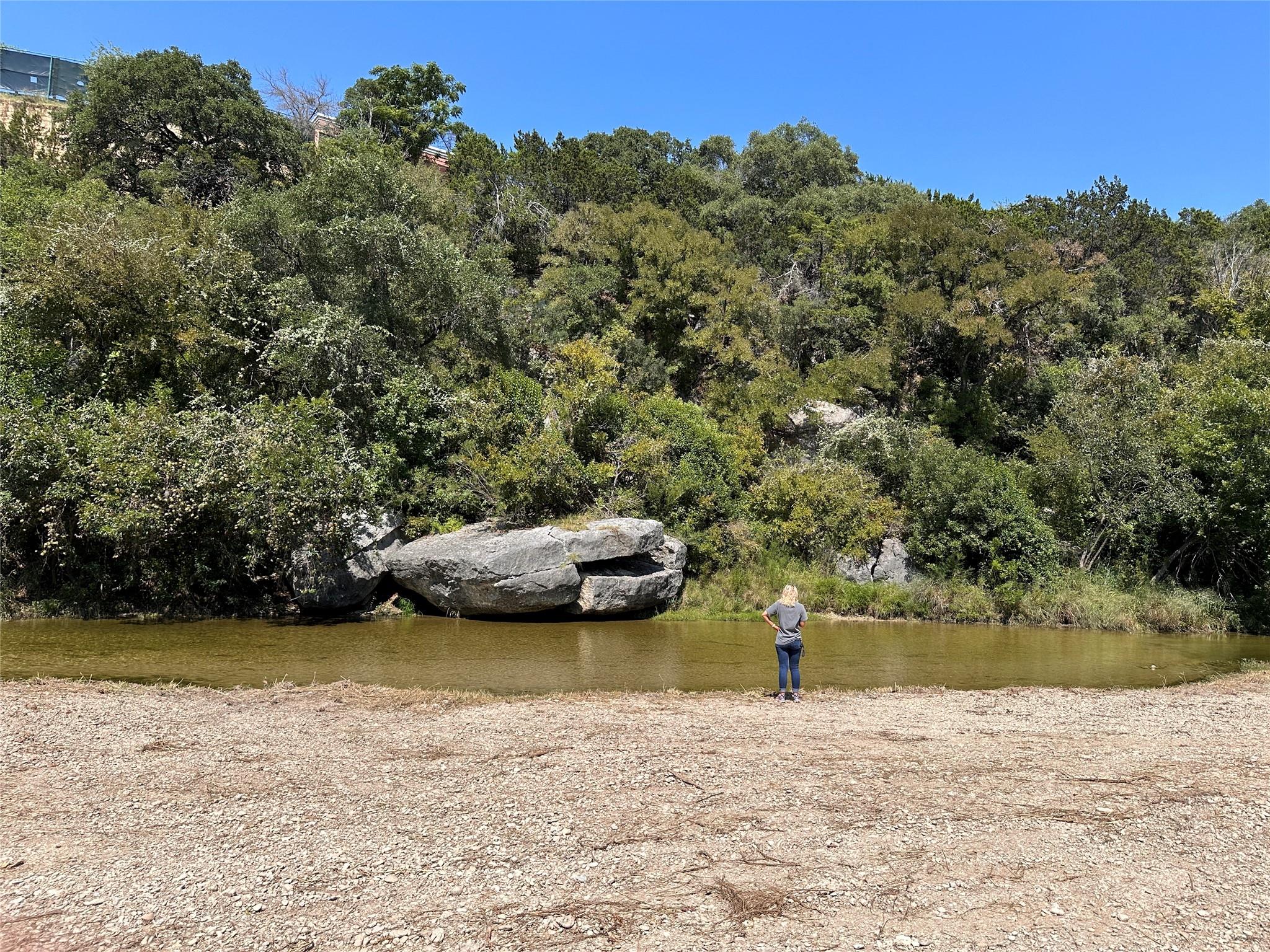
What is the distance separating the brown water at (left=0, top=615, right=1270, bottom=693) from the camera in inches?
539

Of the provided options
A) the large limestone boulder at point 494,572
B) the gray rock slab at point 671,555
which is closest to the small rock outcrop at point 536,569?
the large limestone boulder at point 494,572

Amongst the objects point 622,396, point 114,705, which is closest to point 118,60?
point 622,396

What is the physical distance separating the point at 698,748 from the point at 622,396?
18.7 meters

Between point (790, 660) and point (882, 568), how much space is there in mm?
14847

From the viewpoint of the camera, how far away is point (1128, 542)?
24.6 meters

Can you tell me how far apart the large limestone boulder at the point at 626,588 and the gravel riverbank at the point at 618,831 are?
10.6m

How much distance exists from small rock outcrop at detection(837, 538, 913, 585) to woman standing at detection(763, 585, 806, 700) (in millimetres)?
13875

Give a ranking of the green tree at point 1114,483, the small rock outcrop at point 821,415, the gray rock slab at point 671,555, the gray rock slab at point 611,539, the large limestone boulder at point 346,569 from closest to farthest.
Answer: the large limestone boulder at point 346,569, the gray rock slab at point 611,539, the gray rock slab at point 671,555, the green tree at point 1114,483, the small rock outcrop at point 821,415

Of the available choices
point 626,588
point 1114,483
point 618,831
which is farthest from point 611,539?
point 1114,483

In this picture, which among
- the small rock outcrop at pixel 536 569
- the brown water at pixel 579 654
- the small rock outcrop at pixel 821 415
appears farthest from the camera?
the small rock outcrop at pixel 821 415

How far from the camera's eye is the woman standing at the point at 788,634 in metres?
12.0

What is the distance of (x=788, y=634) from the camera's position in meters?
12.1

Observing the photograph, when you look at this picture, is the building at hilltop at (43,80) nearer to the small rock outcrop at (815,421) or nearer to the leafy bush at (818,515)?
the small rock outcrop at (815,421)

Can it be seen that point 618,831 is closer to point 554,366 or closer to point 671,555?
point 671,555
